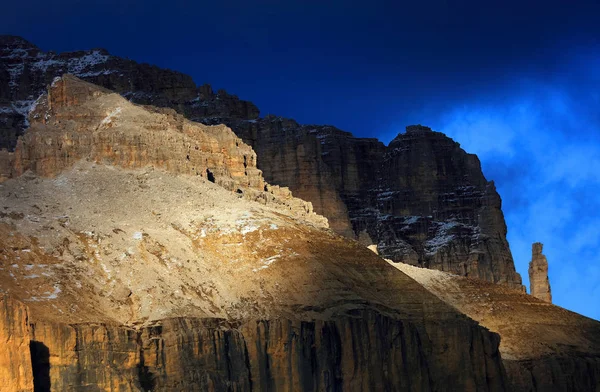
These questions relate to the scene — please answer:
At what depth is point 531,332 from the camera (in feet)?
531

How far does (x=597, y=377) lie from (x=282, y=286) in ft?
111

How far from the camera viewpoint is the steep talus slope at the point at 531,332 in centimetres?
15588

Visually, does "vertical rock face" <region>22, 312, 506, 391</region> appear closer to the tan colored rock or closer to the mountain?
the mountain

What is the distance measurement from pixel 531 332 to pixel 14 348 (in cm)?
6794

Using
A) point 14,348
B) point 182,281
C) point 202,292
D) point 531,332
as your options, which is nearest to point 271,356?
point 202,292

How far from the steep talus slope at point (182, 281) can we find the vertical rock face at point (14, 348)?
38cm

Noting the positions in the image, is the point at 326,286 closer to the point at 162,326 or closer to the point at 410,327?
the point at 410,327

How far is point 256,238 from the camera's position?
146 metres

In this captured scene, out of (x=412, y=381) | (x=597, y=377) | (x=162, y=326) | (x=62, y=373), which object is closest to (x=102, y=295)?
→ (x=162, y=326)

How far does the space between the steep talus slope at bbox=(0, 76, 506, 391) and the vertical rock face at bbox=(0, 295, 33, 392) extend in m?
0.38

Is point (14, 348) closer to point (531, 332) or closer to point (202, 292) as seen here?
point (202, 292)

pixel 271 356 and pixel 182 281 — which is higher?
pixel 182 281

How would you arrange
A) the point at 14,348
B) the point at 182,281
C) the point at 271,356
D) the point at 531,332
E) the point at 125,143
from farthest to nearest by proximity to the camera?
the point at 531,332 → the point at 125,143 → the point at 182,281 → the point at 271,356 → the point at 14,348

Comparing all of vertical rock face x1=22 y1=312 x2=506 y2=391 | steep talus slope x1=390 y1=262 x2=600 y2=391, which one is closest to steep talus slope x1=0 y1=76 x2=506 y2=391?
vertical rock face x1=22 y1=312 x2=506 y2=391
